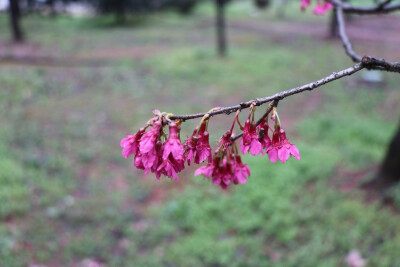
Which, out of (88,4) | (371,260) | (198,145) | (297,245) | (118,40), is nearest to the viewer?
(198,145)

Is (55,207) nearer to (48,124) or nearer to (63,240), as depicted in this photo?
(63,240)

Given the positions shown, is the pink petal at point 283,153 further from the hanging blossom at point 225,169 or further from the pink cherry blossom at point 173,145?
the pink cherry blossom at point 173,145

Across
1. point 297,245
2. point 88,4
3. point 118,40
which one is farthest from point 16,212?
point 88,4

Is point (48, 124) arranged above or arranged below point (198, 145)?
below

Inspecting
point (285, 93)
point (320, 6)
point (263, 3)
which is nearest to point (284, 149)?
point (285, 93)

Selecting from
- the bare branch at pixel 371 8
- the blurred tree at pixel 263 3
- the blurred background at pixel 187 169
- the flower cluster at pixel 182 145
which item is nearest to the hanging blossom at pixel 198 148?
the flower cluster at pixel 182 145

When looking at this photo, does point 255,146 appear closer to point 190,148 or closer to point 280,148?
point 280,148
